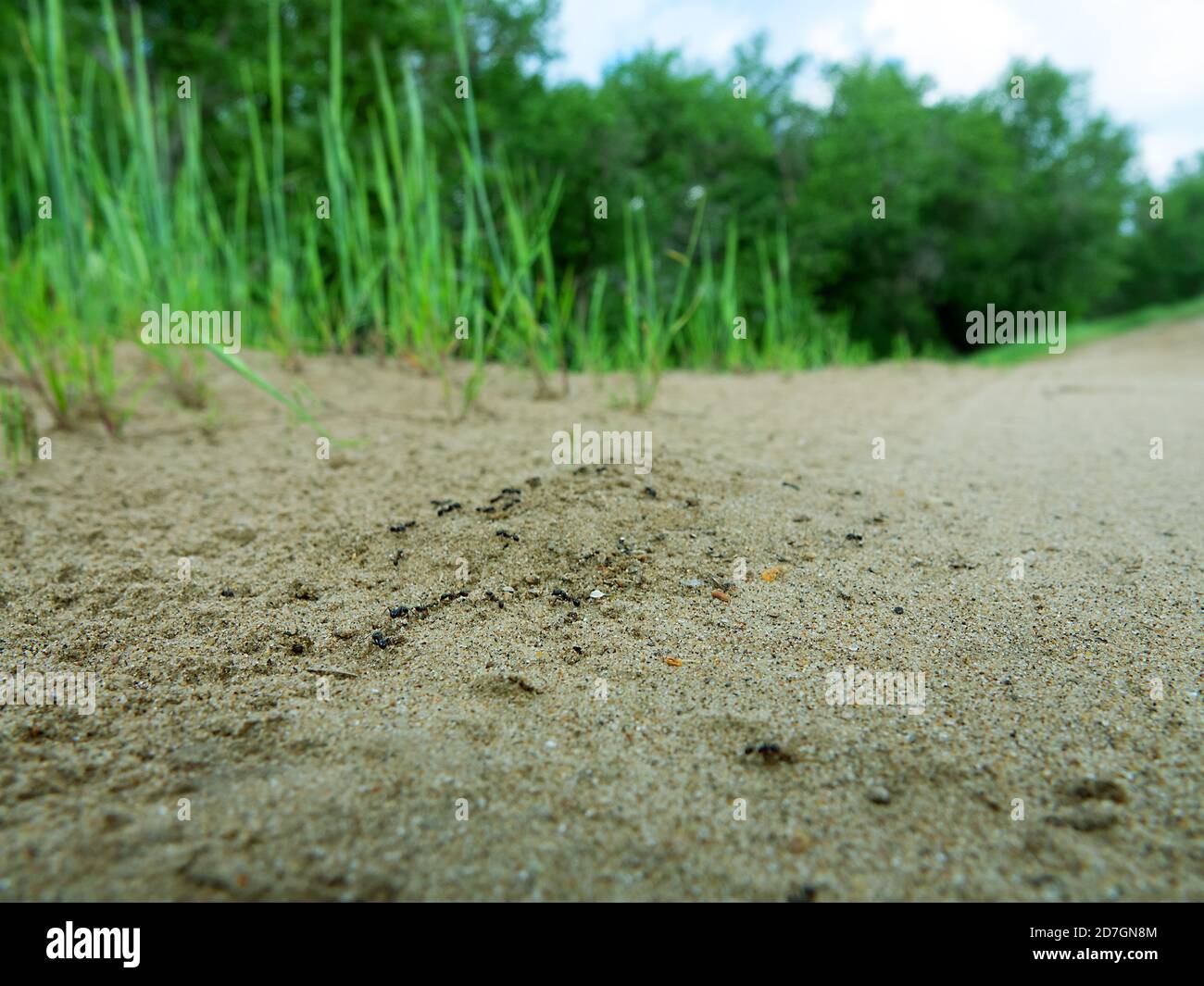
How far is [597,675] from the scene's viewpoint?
0.97 meters

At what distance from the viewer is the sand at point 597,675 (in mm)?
679

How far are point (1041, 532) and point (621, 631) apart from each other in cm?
84

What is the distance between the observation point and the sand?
679 mm

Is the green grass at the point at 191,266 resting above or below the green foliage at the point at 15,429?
above

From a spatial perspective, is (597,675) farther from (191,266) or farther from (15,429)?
(191,266)

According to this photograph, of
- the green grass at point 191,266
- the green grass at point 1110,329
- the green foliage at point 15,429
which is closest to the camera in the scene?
→ the green foliage at point 15,429

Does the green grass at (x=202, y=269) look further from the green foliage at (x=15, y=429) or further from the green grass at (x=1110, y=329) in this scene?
the green grass at (x=1110, y=329)
